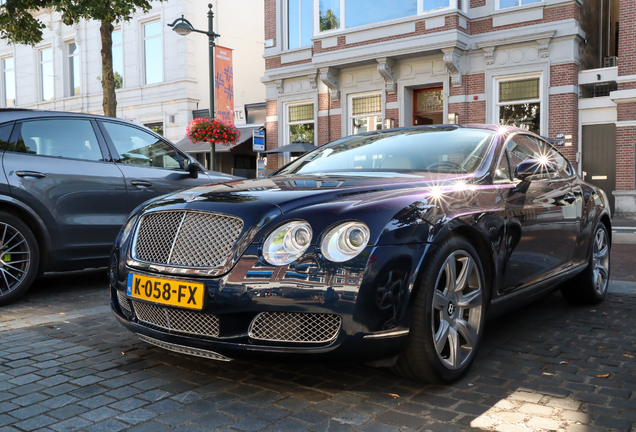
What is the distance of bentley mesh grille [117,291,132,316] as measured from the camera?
3242 millimetres

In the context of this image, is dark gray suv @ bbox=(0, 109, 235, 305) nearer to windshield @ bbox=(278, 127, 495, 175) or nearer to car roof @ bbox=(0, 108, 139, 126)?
car roof @ bbox=(0, 108, 139, 126)

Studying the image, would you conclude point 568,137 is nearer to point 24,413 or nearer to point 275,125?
point 275,125

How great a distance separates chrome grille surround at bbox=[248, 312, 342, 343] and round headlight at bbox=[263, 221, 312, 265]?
0.84 feet

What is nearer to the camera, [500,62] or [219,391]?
[219,391]

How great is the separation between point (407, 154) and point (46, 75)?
1303 inches

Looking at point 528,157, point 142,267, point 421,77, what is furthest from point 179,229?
point 421,77

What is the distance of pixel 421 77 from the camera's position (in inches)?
755

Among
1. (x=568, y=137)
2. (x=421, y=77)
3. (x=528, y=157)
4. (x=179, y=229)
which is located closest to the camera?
(x=179, y=229)

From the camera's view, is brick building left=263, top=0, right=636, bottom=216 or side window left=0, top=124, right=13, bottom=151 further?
brick building left=263, top=0, right=636, bottom=216

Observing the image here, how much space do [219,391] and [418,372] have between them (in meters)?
1.01

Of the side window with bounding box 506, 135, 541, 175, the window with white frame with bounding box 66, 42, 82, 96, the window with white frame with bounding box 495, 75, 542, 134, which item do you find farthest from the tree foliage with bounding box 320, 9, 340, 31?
the side window with bounding box 506, 135, 541, 175

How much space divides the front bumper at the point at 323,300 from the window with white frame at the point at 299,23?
20.5 meters

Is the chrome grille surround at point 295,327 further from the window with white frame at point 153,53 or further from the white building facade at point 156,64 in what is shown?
the window with white frame at point 153,53

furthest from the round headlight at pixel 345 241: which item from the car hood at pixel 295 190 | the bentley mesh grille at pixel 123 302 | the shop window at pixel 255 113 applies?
the shop window at pixel 255 113
